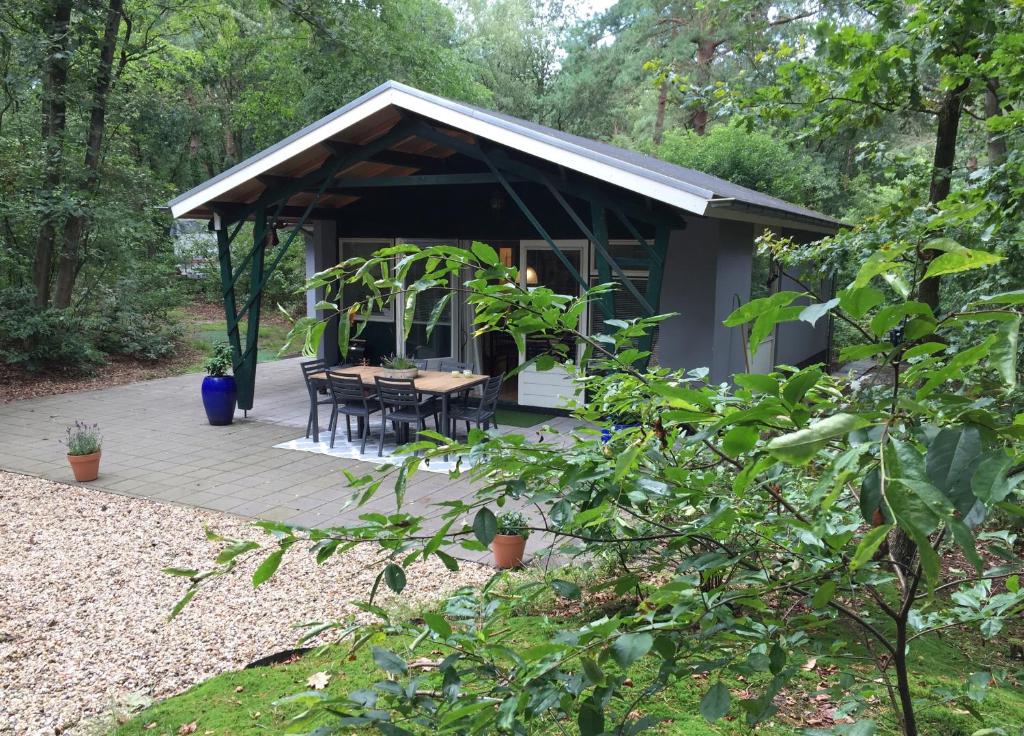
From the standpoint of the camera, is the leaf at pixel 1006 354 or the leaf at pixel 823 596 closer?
the leaf at pixel 1006 354

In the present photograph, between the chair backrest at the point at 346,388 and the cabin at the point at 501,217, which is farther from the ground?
the cabin at the point at 501,217

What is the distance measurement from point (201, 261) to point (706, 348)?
19322 mm

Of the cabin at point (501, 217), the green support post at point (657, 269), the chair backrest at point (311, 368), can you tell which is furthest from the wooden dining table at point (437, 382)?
the green support post at point (657, 269)

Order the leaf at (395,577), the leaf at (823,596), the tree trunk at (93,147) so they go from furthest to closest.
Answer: the tree trunk at (93,147)
the leaf at (395,577)
the leaf at (823,596)

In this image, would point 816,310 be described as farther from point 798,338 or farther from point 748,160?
point 748,160

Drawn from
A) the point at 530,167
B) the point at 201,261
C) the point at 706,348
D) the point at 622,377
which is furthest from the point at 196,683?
the point at 201,261

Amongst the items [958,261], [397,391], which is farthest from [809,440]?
[397,391]

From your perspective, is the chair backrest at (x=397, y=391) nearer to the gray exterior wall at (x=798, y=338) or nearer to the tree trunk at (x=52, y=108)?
the gray exterior wall at (x=798, y=338)

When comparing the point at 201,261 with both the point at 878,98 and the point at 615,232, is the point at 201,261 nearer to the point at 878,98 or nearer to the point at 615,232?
the point at 615,232

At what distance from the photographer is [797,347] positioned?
1405 cm

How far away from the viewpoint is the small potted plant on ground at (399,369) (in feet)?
28.5

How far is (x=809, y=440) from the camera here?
687mm

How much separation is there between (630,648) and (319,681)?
9.18 feet

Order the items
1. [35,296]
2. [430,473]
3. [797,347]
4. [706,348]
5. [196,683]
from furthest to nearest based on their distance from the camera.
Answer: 1. [797,347]
2. [35,296]
3. [706,348]
4. [430,473]
5. [196,683]
